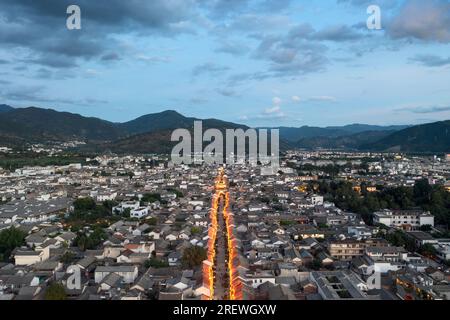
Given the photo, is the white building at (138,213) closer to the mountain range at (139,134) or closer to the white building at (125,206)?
the white building at (125,206)

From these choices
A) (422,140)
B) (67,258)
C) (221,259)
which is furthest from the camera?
(422,140)

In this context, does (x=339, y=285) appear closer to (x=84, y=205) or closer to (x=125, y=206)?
(x=125, y=206)

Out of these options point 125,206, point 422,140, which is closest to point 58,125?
point 422,140

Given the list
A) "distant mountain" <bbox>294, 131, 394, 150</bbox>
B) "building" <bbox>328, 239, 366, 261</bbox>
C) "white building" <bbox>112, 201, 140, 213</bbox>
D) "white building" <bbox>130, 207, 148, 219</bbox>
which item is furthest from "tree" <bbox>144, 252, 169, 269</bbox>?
"distant mountain" <bbox>294, 131, 394, 150</bbox>

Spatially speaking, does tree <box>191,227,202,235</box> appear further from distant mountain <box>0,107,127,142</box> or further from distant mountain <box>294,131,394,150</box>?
distant mountain <box>294,131,394,150</box>

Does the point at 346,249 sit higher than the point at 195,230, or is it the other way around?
the point at 195,230

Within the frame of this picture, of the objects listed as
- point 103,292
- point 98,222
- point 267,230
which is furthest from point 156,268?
point 98,222
